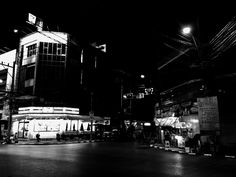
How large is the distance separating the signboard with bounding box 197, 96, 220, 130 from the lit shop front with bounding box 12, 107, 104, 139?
20.1m

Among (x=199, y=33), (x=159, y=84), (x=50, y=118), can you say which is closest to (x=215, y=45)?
(x=199, y=33)

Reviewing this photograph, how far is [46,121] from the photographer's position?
3553 cm

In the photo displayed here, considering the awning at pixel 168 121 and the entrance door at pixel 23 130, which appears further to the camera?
the entrance door at pixel 23 130

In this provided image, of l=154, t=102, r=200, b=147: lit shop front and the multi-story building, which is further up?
the multi-story building

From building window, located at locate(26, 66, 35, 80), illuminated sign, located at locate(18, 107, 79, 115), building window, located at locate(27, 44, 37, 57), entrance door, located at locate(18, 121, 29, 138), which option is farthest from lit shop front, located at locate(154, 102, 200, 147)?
building window, located at locate(27, 44, 37, 57)

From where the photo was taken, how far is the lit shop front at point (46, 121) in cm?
3466

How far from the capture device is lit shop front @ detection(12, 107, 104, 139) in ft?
114

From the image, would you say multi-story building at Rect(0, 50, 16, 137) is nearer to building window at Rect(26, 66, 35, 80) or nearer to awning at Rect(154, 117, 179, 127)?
building window at Rect(26, 66, 35, 80)

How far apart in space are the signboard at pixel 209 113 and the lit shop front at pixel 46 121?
20.1m

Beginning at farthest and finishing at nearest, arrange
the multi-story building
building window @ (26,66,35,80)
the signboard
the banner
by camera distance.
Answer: the multi-story building, building window @ (26,66,35,80), the banner, the signboard

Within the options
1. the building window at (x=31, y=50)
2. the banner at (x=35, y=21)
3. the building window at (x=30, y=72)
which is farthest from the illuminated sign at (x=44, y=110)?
the banner at (x=35, y=21)

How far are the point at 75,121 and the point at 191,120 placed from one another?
2304 centimetres

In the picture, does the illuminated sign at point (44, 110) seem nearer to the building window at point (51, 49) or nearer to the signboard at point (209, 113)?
the building window at point (51, 49)

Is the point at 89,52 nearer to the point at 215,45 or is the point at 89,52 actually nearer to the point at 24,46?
the point at 24,46
